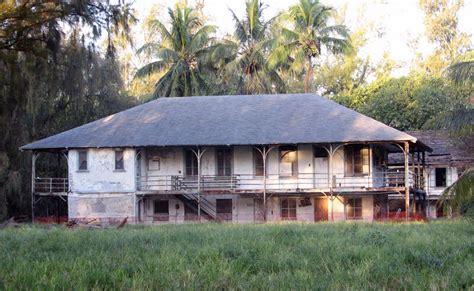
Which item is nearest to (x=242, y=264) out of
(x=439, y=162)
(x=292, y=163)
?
(x=292, y=163)

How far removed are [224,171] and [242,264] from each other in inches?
1009

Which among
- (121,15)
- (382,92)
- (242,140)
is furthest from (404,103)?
(121,15)

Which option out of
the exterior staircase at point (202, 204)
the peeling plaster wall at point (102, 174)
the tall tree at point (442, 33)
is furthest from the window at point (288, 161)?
the tall tree at point (442, 33)

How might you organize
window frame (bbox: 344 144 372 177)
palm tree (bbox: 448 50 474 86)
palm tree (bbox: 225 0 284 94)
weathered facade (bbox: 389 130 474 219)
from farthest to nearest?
1. palm tree (bbox: 225 0 284 94)
2. weathered facade (bbox: 389 130 474 219)
3. window frame (bbox: 344 144 372 177)
4. palm tree (bbox: 448 50 474 86)

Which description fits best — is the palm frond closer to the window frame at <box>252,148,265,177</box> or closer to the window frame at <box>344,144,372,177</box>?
the window frame at <box>252,148,265,177</box>

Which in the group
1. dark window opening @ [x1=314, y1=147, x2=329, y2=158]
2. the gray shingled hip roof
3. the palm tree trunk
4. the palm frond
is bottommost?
dark window opening @ [x1=314, y1=147, x2=329, y2=158]

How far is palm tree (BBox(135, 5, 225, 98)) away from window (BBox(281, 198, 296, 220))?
1540cm

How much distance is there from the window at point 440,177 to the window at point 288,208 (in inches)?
531

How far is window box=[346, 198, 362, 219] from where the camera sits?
36719mm

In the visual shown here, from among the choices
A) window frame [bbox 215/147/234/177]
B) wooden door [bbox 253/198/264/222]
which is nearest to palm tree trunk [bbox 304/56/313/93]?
window frame [bbox 215/147/234/177]

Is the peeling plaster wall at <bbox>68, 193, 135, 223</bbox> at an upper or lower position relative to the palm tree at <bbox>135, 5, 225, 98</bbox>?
lower

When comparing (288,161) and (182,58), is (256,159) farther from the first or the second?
(182,58)

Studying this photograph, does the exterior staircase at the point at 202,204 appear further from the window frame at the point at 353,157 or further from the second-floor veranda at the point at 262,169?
the window frame at the point at 353,157

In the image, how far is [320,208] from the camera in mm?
36969
